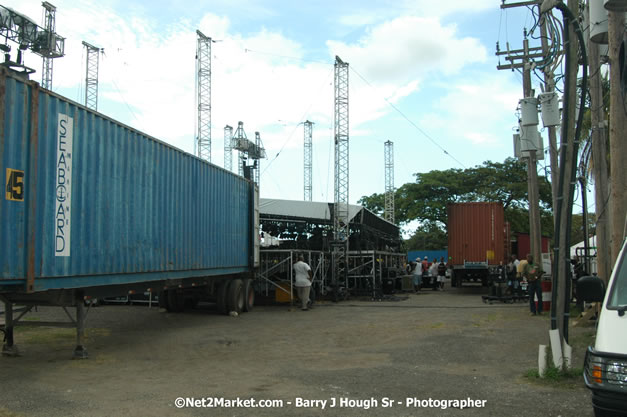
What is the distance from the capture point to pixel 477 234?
76.1 feet

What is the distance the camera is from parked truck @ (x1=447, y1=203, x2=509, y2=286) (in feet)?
75.3

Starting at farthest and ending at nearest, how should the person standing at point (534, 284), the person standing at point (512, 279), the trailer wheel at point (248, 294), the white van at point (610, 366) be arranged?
the person standing at point (512, 279), the trailer wheel at point (248, 294), the person standing at point (534, 284), the white van at point (610, 366)

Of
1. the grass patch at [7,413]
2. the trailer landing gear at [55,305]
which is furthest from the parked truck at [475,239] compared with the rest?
the grass patch at [7,413]

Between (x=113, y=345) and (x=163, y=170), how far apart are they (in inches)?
139

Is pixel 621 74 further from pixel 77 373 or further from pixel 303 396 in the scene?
pixel 77 373

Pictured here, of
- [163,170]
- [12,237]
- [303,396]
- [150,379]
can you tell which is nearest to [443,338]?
[303,396]

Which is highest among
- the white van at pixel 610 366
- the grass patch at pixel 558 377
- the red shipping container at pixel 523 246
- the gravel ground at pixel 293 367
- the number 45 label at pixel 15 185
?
the number 45 label at pixel 15 185

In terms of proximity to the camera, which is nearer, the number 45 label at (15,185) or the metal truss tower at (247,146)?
the number 45 label at (15,185)

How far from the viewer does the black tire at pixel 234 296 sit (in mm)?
14992

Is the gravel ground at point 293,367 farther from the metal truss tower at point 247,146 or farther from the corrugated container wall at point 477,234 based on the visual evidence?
the metal truss tower at point 247,146

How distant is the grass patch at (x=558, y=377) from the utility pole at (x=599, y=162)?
17.1 feet

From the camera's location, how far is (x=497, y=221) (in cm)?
2309

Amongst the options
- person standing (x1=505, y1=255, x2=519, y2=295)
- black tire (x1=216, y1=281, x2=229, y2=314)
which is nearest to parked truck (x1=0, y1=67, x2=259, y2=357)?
black tire (x1=216, y1=281, x2=229, y2=314)

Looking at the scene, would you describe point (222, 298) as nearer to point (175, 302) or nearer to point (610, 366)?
point (175, 302)
